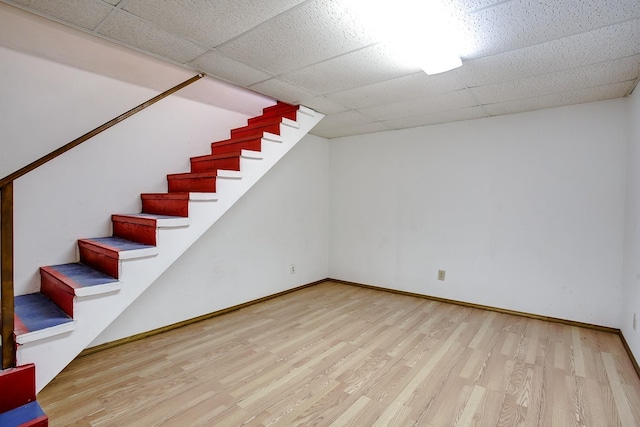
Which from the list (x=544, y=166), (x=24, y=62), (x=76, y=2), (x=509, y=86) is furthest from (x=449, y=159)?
(x=24, y=62)

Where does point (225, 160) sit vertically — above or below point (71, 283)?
above

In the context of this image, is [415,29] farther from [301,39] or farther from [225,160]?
[225,160]

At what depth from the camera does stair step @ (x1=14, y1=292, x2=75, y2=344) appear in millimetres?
1630

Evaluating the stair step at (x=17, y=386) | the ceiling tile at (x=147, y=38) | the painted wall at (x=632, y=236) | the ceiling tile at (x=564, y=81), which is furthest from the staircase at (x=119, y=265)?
the painted wall at (x=632, y=236)

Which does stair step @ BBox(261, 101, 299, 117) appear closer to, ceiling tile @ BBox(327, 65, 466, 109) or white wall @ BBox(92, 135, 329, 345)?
ceiling tile @ BBox(327, 65, 466, 109)

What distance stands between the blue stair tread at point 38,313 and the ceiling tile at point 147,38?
1792 mm

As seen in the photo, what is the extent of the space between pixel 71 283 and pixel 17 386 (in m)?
0.56

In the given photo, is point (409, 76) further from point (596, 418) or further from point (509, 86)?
point (596, 418)

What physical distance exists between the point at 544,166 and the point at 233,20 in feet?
10.9

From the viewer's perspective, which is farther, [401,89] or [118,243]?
[401,89]

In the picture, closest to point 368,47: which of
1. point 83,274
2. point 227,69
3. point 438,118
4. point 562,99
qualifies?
point 227,69

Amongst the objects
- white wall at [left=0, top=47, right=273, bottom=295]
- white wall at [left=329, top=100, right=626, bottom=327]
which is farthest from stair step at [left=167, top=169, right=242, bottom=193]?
white wall at [left=329, top=100, right=626, bottom=327]

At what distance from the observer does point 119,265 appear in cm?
199

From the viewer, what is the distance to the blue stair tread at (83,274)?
6.44 feet
